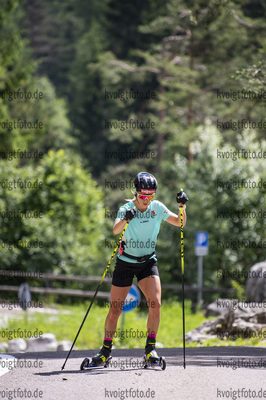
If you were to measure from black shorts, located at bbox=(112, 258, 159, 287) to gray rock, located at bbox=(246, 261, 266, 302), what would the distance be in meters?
7.65

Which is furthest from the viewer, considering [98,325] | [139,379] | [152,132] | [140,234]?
[152,132]

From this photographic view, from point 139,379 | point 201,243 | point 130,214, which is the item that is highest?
point 130,214

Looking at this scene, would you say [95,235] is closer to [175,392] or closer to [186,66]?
[186,66]

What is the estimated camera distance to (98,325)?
17766mm

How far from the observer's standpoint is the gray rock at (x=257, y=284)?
14258 mm

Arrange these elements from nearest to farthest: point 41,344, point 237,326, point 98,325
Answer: point 237,326
point 41,344
point 98,325

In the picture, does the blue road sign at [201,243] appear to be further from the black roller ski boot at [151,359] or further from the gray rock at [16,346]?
the black roller ski boot at [151,359]

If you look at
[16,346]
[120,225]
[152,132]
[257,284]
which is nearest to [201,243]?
[257,284]

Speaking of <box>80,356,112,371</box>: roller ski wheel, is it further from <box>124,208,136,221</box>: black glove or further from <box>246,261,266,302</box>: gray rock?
<box>246,261,266,302</box>: gray rock

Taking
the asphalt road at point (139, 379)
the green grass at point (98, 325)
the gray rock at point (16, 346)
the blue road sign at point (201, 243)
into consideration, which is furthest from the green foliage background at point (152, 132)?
the gray rock at point (16, 346)

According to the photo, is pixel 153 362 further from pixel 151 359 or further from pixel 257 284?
pixel 257 284

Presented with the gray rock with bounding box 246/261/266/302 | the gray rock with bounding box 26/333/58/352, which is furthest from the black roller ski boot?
the gray rock with bounding box 246/261/266/302

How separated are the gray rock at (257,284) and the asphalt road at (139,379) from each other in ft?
20.6

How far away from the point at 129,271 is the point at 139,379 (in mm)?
1250
